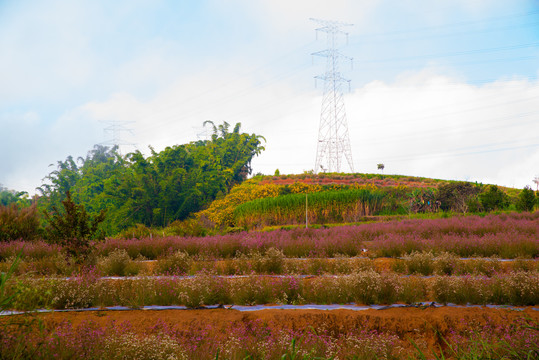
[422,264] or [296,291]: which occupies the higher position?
[422,264]

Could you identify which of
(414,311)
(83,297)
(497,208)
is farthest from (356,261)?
(497,208)

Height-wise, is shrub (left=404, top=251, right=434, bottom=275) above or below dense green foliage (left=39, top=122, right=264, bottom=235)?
below

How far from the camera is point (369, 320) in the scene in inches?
184

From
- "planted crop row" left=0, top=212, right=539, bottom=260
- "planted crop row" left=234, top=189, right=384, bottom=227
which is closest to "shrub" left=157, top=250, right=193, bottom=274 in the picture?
"planted crop row" left=0, top=212, right=539, bottom=260

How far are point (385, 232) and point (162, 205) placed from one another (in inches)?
740

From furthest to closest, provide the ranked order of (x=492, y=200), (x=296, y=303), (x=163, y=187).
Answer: (x=163, y=187) → (x=492, y=200) → (x=296, y=303)

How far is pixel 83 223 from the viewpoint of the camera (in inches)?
319

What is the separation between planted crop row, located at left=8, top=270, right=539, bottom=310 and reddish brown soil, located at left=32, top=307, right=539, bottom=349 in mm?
596

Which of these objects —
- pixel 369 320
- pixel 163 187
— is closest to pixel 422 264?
pixel 369 320

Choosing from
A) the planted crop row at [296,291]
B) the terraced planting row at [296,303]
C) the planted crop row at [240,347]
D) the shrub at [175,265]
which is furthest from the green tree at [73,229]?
the planted crop row at [240,347]

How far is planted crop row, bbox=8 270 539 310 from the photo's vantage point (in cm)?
554

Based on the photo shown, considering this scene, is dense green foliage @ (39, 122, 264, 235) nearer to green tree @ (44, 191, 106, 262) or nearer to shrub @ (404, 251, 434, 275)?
green tree @ (44, 191, 106, 262)

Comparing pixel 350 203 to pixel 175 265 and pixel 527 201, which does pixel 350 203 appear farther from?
pixel 175 265

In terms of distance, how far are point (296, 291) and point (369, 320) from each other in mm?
1386
